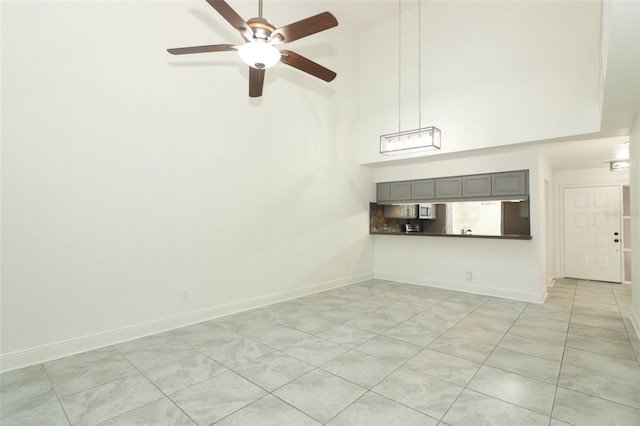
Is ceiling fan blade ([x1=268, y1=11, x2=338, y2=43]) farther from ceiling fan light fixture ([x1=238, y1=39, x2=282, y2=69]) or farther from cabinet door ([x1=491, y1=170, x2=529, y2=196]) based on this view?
cabinet door ([x1=491, y1=170, x2=529, y2=196])

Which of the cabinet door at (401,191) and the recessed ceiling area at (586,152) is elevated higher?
the recessed ceiling area at (586,152)

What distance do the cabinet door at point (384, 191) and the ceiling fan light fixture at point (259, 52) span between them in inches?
168

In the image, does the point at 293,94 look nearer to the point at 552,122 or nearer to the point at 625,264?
the point at 552,122

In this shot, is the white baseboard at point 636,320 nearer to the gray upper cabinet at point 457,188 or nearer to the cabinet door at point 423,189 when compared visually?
the gray upper cabinet at point 457,188

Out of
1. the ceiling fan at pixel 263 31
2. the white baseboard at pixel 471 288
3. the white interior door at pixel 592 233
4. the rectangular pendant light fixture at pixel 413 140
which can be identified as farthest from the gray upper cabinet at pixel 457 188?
the ceiling fan at pixel 263 31

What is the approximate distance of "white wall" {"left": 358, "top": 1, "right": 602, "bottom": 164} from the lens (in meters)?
3.97

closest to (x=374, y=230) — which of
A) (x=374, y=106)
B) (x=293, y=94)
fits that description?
(x=374, y=106)

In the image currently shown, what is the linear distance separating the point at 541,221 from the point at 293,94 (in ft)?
13.9

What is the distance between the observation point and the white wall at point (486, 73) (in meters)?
3.97

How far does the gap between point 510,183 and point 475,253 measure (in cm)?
126

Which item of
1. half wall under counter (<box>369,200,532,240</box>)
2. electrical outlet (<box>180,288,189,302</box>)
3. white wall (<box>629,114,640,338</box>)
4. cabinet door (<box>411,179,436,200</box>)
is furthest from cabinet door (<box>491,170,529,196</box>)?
electrical outlet (<box>180,288,189,302</box>)

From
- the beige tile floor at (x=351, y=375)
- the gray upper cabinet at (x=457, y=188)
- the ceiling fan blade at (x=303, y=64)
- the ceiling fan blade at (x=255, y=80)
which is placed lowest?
the beige tile floor at (x=351, y=375)

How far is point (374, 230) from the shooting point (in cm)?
639

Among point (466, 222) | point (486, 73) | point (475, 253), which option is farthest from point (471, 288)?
point (486, 73)
